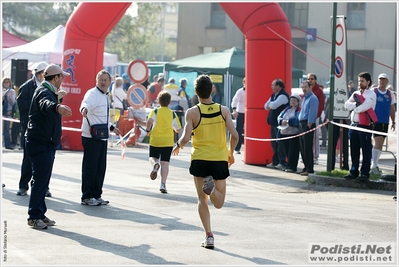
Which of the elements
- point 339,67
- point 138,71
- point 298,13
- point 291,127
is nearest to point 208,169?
point 339,67

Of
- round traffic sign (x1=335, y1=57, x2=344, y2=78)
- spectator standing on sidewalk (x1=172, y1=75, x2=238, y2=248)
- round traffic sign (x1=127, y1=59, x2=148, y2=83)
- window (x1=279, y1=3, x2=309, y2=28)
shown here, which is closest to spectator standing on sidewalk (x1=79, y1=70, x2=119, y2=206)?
spectator standing on sidewalk (x1=172, y1=75, x2=238, y2=248)

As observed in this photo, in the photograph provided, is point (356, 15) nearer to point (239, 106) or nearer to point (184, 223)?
point (239, 106)

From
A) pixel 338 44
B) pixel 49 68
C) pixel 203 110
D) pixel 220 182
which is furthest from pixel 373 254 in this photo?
pixel 338 44

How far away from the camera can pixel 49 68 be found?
30.7ft

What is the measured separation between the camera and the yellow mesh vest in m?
8.25

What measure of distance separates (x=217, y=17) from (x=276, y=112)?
38079 mm

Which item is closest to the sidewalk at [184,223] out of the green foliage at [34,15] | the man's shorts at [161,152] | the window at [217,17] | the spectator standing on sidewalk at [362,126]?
the spectator standing on sidewalk at [362,126]

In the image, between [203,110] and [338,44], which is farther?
[338,44]

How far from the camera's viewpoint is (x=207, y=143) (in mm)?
8266

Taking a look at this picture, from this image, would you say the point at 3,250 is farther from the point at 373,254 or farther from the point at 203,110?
the point at 373,254

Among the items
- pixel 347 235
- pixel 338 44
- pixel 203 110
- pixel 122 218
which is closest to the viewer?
pixel 203 110

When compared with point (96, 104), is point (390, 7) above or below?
above

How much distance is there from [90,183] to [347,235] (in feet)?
12.5

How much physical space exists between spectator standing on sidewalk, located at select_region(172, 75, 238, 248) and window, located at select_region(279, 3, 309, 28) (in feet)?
142
